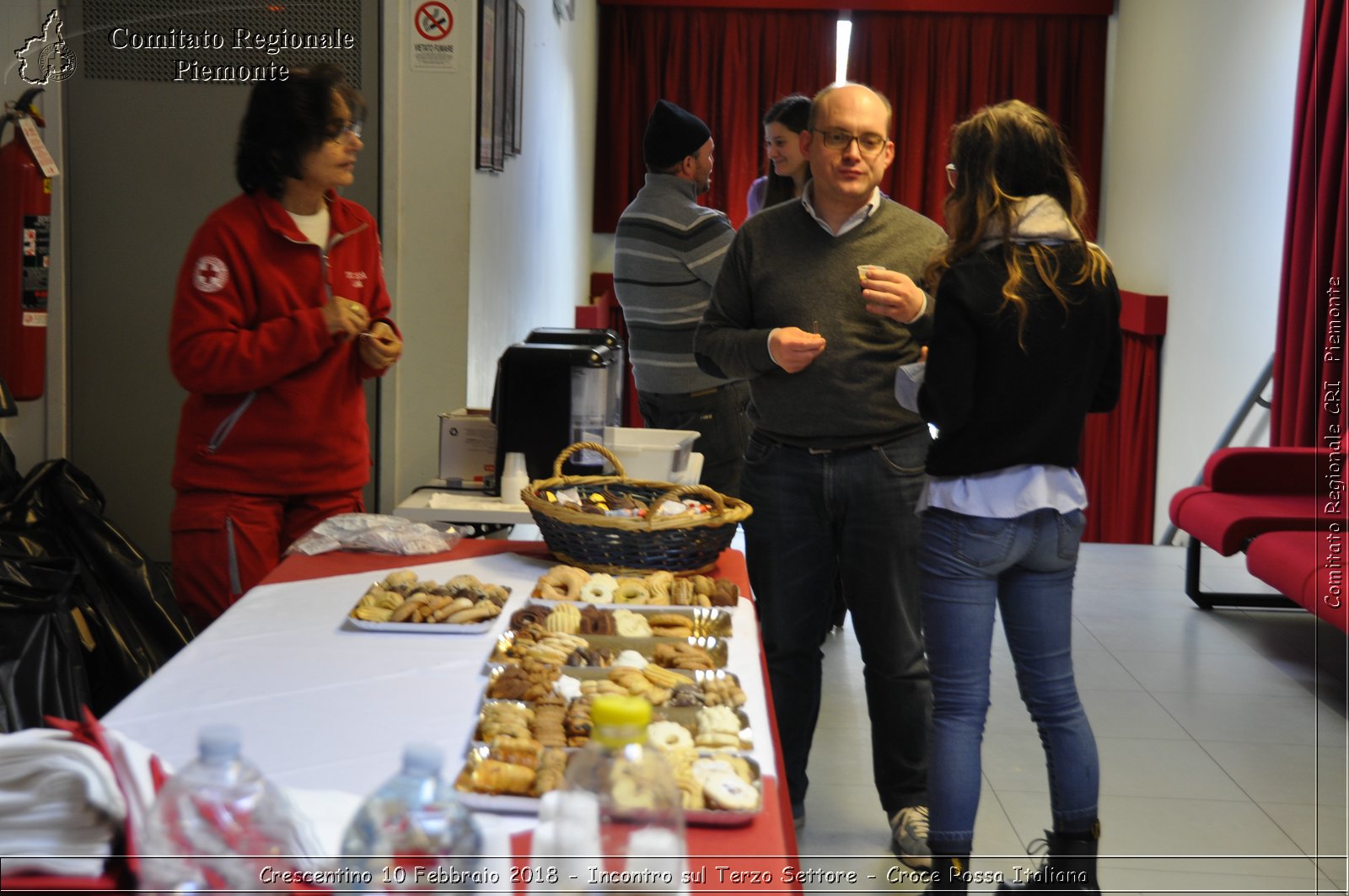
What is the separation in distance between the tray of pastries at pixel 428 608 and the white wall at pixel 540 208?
5.30ft

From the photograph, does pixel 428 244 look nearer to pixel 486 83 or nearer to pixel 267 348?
pixel 486 83

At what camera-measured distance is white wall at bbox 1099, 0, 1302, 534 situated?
5859 mm

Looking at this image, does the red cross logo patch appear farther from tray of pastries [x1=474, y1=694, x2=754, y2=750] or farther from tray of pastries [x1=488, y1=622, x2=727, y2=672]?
tray of pastries [x1=474, y1=694, x2=754, y2=750]

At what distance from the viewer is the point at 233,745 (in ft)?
3.16

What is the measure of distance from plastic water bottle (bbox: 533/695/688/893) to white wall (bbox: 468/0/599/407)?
8.38 feet

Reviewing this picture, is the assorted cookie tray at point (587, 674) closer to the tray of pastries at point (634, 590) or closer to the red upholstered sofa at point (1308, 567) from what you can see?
the tray of pastries at point (634, 590)

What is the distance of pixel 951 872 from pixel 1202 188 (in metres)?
5.35

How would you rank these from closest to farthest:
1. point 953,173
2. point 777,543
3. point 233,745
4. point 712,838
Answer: point 233,745
point 712,838
point 953,173
point 777,543

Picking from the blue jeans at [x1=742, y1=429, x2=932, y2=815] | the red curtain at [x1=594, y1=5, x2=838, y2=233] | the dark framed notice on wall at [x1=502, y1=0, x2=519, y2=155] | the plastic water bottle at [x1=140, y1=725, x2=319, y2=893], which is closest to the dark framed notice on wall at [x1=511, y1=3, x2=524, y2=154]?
the dark framed notice on wall at [x1=502, y1=0, x2=519, y2=155]

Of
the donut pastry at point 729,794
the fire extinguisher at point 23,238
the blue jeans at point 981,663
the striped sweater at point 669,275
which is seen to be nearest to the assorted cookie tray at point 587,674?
the donut pastry at point 729,794

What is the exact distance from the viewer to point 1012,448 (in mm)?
2180

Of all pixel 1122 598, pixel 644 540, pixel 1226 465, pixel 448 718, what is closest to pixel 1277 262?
pixel 1226 465

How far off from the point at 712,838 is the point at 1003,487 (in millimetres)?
1132

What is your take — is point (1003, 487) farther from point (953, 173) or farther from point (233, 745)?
point (233, 745)
